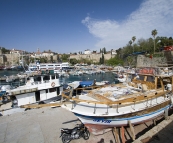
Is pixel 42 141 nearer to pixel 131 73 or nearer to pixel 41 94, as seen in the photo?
pixel 41 94

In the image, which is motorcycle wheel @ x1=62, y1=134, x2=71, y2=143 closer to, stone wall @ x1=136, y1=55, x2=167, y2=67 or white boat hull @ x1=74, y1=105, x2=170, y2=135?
white boat hull @ x1=74, y1=105, x2=170, y2=135

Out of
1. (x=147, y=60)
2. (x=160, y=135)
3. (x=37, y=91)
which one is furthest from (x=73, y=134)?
(x=147, y=60)

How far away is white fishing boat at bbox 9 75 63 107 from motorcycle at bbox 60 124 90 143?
686 centimetres

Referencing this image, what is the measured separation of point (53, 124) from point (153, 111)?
Answer: 7.15 metres

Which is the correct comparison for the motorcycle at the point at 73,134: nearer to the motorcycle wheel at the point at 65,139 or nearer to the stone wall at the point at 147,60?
the motorcycle wheel at the point at 65,139

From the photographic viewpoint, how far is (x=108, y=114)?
18.6ft

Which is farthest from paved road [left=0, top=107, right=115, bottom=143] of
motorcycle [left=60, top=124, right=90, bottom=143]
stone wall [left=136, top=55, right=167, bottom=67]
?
stone wall [left=136, top=55, right=167, bottom=67]

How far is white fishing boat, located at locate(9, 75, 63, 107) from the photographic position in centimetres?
1124

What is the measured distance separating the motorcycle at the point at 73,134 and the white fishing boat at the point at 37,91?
6.86 meters

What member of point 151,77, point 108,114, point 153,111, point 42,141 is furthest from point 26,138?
point 151,77

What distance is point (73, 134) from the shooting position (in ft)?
21.2

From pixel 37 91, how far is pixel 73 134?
762 centimetres

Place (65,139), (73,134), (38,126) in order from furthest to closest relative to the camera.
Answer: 1. (38,126)
2. (73,134)
3. (65,139)

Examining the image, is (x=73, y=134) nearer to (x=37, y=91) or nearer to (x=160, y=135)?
(x=160, y=135)
